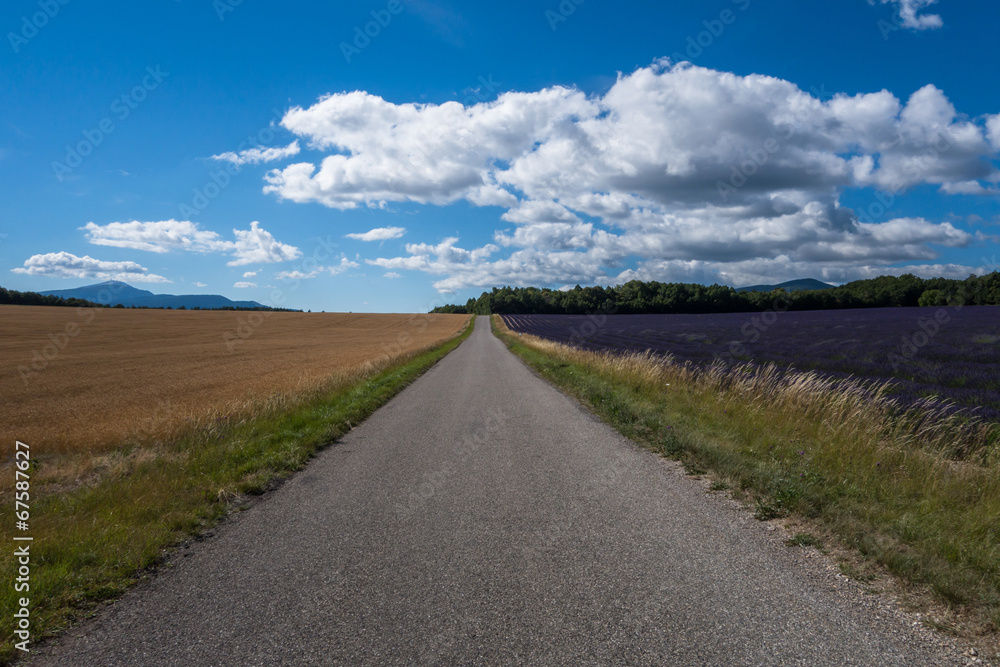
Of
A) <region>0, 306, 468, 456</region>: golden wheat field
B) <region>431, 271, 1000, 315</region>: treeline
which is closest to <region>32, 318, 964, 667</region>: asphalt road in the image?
<region>0, 306, 468, 456</region>: golden wheat field

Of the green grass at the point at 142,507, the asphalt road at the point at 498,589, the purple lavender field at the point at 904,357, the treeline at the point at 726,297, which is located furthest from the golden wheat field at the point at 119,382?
the treeline at the point at 726,297

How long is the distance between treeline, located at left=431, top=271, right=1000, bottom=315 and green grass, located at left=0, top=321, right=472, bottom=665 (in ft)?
270

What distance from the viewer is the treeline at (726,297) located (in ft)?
234

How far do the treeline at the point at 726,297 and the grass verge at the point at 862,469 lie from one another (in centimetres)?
7411

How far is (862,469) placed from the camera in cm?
640

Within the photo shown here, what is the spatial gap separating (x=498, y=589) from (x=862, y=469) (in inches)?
216

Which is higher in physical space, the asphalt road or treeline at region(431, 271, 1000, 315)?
treeline at region(431, 271, 1000, 315)

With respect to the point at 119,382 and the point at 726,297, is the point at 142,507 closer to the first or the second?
the point at 119,382

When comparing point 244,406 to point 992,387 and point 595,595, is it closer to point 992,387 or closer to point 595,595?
point 595,595

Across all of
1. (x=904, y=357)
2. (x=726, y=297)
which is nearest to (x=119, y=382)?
(x=904, y=357)

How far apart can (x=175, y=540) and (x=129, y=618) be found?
145 centimetres

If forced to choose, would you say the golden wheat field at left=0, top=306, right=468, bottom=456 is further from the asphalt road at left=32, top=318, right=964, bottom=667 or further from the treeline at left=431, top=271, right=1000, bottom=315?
the treeline at left=431, top=271, right=1000, bottom=315

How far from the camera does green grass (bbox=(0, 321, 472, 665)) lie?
3891 mm

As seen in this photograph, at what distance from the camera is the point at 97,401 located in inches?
605
